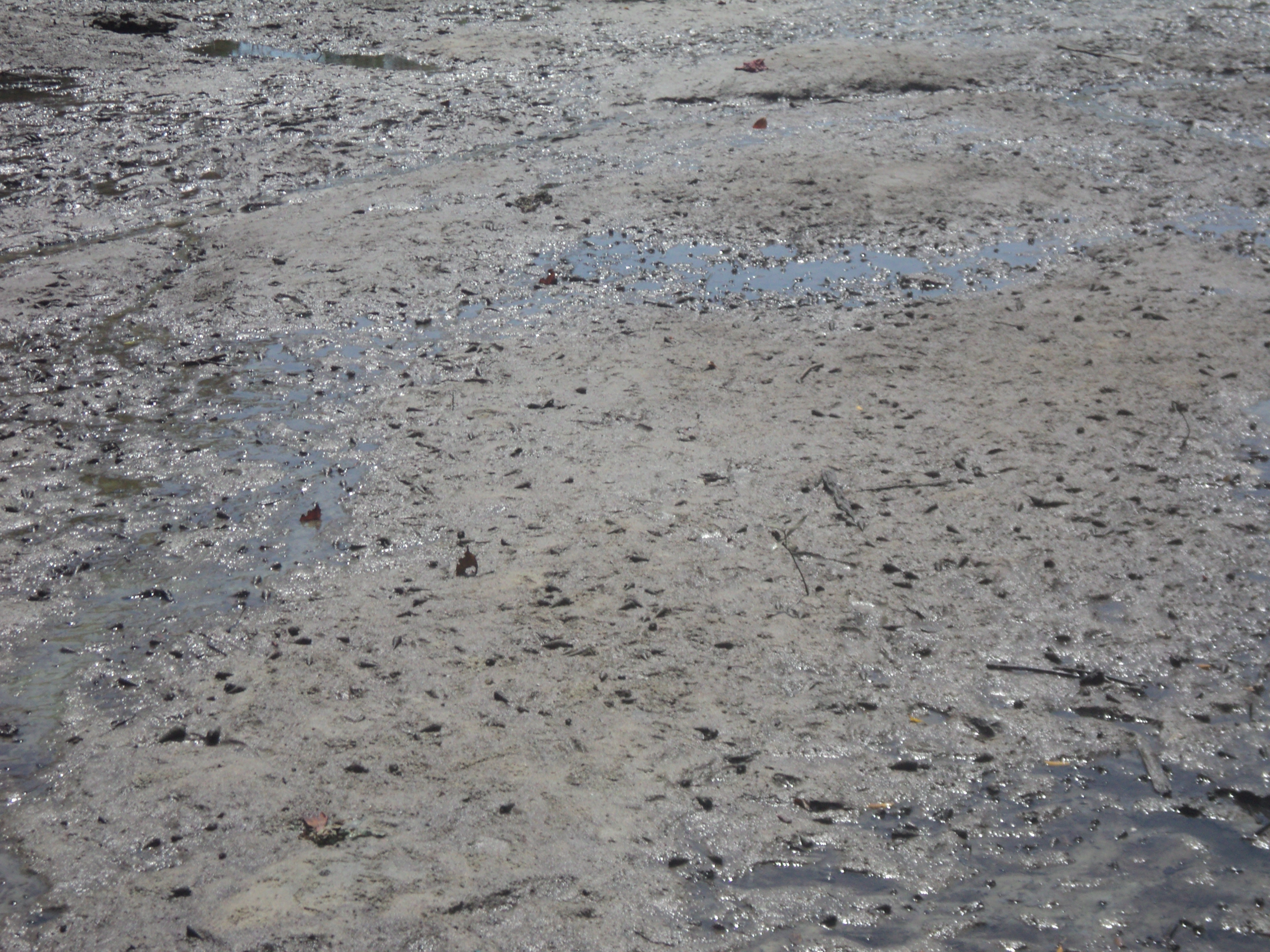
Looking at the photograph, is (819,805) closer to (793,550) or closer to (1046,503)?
(793,550)

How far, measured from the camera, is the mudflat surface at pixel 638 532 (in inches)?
111

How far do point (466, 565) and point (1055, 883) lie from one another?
2.15 meters

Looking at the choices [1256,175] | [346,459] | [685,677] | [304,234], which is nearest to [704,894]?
[685,677]

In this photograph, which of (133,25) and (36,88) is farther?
(133,25)

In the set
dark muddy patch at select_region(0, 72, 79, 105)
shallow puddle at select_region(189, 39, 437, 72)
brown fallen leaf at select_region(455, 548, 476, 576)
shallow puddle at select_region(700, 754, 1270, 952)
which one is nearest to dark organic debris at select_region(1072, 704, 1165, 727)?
shallow puddle at select_region(700, 754, 1270, 952)

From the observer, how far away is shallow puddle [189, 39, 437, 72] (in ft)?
32.6

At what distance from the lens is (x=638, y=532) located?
409cm

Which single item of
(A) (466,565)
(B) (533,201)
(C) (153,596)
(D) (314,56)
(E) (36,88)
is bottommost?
(C) (153,596)

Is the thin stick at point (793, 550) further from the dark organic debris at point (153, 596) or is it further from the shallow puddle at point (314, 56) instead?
the shallow puddle at point (314, 56)

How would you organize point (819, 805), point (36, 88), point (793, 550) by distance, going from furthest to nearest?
point (36, 88), point (793, 550), point (819, 805)

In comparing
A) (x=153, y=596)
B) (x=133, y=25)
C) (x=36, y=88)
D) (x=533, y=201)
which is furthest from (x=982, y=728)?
(x=133, y=25)

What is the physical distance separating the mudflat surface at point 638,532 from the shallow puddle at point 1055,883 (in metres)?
0.01

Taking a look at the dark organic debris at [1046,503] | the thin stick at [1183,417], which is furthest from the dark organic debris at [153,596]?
the thin stick at [1183,417]

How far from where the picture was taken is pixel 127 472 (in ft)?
14.8
